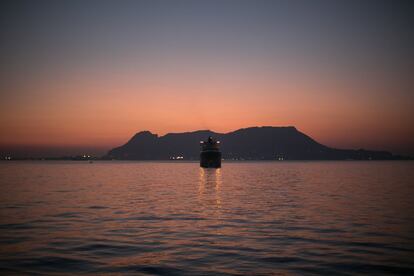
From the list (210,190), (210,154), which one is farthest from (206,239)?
(210,154)

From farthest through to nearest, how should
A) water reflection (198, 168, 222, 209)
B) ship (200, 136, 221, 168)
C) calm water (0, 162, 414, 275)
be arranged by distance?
ship (200, 136, 221, 168), water reflection (198, 168, 222, 209), calm water (0, 162, 414, 275)

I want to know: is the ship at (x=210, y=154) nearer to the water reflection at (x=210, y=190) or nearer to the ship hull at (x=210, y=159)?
the ship hull at (x=210, y=159)

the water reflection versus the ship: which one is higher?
the ship

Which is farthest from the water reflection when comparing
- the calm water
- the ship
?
the ship

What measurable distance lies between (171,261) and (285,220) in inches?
486

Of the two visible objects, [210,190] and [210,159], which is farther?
[210,159]

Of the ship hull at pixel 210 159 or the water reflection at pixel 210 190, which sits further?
the ship hull at pixel 210 159

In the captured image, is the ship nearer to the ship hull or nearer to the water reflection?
the ship hull

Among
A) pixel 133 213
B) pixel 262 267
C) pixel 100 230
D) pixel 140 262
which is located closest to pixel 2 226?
pixel 100 230

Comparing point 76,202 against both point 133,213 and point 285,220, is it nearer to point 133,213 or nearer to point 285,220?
point 133,213

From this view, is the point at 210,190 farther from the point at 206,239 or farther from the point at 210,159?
the point at 210,159

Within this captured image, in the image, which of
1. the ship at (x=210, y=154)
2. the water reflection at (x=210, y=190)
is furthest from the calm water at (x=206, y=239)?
the ship at (x=210, y=154)

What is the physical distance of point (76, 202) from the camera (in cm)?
3650

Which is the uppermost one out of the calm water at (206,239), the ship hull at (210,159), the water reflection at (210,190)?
the ship hull at (210,159)
